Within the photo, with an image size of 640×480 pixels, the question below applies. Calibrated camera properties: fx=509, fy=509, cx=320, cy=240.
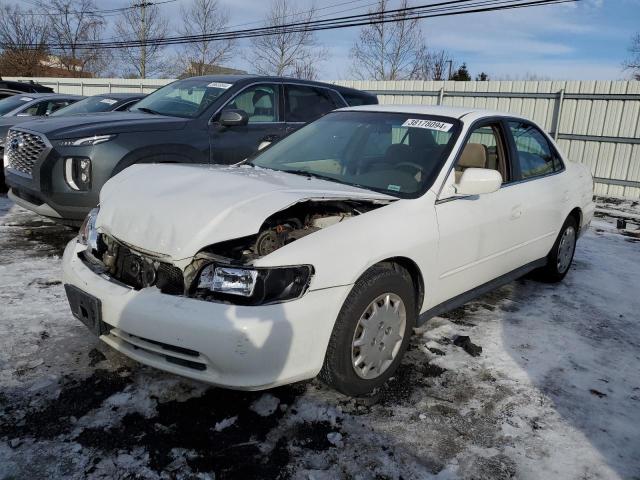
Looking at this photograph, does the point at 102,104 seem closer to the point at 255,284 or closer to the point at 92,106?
the point at 92,106

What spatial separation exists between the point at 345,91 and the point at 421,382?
189 inches

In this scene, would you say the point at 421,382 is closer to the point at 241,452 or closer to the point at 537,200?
the point at 241,452

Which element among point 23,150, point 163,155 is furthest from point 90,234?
point 23,150

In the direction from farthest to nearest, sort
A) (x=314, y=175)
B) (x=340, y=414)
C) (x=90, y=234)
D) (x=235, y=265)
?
(x=314, y=175) → (x=90, y=234) → (x=340, y=414) → (x=235, y=265)

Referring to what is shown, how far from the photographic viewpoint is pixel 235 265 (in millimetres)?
2303

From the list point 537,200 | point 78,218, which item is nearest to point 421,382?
point 537,200

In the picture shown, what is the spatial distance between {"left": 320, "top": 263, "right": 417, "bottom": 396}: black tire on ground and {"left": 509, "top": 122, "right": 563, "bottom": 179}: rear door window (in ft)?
6.15

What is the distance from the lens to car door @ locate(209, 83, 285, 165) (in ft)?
17.9

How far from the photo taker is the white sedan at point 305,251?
7.46 ft

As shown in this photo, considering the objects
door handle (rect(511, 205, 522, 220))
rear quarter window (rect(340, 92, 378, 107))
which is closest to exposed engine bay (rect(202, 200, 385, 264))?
door handle (rect(511, 205, 522, 220))

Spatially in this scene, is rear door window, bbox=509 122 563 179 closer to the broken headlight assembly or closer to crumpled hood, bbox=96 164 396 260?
crumpled hood, bbox=96 164 396 260

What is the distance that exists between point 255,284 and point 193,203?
572mm

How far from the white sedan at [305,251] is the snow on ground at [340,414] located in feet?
0.95

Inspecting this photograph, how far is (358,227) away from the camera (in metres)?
2.59
